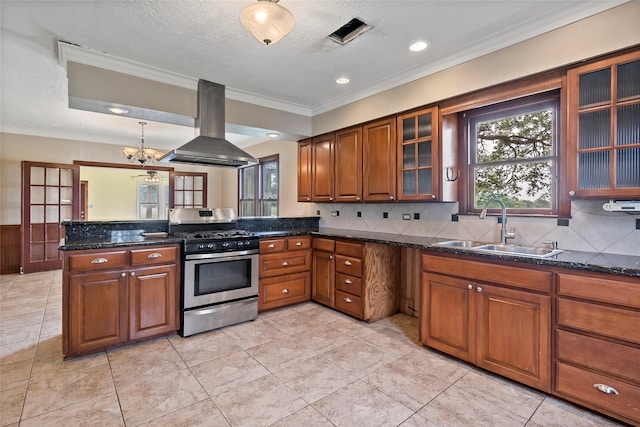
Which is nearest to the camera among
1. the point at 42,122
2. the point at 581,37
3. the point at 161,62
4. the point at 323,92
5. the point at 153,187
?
the point at 581,37

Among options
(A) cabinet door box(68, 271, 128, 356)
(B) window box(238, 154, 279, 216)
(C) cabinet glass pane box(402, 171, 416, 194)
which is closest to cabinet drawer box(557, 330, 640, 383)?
(C) cabinet glass pane box(402, 171, 416, 194)

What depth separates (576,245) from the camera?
234 cm

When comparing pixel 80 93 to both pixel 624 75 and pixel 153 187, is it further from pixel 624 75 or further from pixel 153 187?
pixel 153 187

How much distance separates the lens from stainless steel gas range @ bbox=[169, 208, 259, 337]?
2.95 metres

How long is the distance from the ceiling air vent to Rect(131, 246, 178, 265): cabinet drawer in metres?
Result: 2.33

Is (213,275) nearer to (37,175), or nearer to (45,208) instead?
(45,208)

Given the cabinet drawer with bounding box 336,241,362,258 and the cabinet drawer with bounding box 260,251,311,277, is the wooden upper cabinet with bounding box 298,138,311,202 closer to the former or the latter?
the cabinet drawer with bounding box 260,251,311,277

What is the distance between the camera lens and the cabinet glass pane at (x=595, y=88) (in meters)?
2.01

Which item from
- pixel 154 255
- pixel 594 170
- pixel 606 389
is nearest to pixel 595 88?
pixel 594 170

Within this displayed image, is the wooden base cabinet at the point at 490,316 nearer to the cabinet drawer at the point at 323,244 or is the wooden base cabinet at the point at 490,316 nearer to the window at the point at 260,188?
the cabinet drawer at the point at 323,244

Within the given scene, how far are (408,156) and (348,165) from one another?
0.83 m

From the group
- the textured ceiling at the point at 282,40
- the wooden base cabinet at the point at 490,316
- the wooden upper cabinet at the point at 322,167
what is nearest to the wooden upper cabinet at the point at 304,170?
the wooden upper cabinet at the point at 322,167

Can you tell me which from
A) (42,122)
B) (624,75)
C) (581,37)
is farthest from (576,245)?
(42,122)

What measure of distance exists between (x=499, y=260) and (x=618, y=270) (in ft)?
1.99
